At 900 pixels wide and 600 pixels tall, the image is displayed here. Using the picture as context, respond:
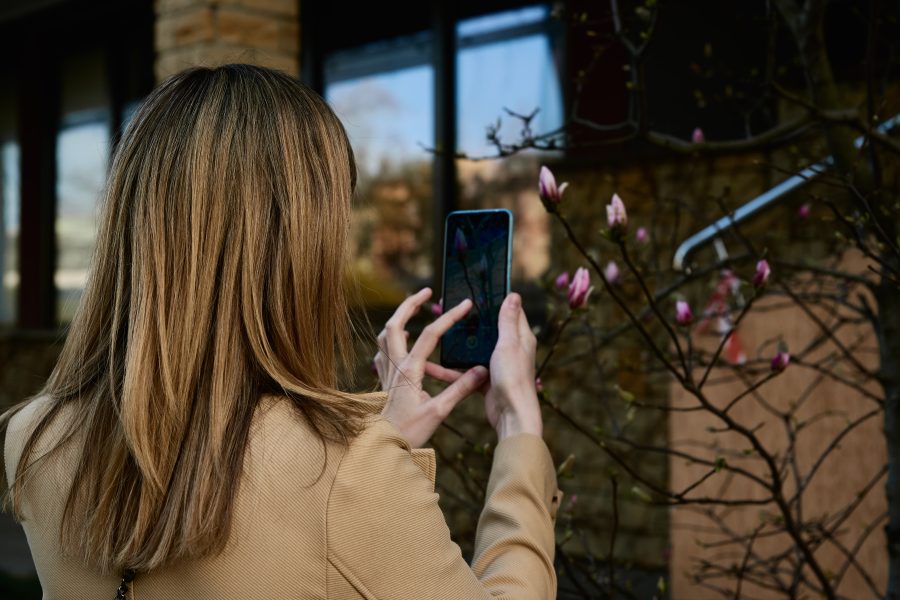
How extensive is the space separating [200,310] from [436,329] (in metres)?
0.52

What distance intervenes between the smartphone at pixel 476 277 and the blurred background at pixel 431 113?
1.56ft

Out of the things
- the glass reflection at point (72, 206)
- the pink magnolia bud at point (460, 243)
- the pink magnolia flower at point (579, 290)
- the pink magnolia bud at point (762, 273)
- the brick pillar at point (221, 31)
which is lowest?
the pink magnolia flower at point (579, 290)

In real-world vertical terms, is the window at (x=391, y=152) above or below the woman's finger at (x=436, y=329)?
above

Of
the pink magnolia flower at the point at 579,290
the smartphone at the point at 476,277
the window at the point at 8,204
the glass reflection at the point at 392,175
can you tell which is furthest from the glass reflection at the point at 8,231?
the pink magnolia flower at the point at 579,290

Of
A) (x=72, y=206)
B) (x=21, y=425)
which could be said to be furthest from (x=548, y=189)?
(x=72, y=206)

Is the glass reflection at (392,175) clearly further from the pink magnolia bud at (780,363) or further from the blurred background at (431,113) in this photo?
the pink magnolia bud at (780,363)

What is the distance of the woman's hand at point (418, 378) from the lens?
5.70ft

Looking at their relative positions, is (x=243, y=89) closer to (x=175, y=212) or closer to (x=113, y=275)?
(x=175, y=212)

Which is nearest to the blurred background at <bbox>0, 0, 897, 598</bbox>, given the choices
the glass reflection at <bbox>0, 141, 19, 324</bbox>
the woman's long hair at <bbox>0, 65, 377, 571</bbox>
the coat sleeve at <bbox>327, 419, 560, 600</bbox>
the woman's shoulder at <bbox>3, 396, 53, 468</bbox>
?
the glass reflection at <bbox>0, 141, 19, 324</bbox>

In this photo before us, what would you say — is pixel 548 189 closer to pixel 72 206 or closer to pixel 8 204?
pixel 72 206

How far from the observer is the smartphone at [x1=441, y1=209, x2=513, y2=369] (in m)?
1.77

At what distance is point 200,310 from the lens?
1291 millimetres

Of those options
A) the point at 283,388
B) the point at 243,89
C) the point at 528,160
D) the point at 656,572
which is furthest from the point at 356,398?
the point at 528,160

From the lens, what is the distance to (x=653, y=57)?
4.65m
